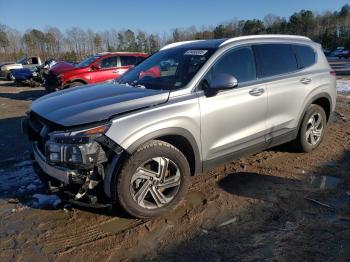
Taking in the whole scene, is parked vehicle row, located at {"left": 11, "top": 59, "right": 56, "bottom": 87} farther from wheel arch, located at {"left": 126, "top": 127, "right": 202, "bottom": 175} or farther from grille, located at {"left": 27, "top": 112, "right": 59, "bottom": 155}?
wheel arch, located at {"left": 126, "top": 127, "right": 202, "bottom": 175}

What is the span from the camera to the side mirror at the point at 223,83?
13.1 feet

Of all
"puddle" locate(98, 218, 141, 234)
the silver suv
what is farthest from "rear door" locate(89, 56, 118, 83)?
"puddle" locate(98, 218, 141, 234)

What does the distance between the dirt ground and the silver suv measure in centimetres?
34

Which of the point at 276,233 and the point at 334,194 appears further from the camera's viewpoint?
the point at 334,194

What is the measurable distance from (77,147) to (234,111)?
1.94m

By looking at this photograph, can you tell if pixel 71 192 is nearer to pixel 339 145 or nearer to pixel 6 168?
pixel 6 168

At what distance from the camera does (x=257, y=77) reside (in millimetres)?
4715

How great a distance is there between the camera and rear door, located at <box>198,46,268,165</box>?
411 centimetres

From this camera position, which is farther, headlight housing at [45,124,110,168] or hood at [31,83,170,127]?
hood at [31,83,170,127]

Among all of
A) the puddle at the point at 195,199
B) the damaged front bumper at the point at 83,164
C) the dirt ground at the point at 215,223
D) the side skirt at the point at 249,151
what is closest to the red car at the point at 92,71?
the dirt ground at the point at 215,223

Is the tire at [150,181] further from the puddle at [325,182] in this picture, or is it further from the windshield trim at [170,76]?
the puddle at [325,182]

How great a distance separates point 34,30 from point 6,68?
28850 millimetres

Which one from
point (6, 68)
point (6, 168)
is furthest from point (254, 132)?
point (6, 68)

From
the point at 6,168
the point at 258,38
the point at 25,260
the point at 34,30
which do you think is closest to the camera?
the point at 25,260
